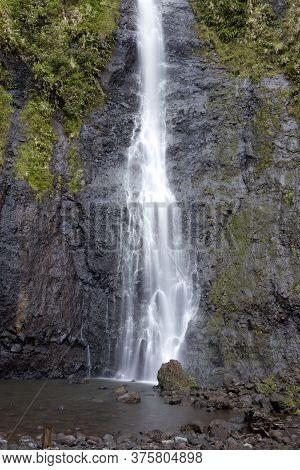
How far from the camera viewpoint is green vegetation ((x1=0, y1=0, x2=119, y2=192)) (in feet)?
55.2

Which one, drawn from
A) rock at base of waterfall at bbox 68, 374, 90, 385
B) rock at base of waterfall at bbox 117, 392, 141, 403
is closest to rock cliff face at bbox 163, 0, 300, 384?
rock at base of waterfall at bbox 117, 392, 141, 403

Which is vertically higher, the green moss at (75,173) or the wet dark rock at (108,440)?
the green moss at (75,173)

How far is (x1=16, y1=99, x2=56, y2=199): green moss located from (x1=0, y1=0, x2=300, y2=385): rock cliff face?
1.06 feet

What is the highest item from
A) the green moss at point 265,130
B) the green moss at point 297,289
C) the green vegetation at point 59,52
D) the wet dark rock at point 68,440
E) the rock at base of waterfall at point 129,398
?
the green vegetation at point 59,52

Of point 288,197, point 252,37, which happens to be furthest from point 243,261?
point 252,37

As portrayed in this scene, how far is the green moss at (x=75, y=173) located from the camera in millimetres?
15859

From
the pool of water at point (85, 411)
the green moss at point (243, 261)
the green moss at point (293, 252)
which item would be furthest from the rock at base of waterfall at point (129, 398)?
the green moss at point (293, 252)

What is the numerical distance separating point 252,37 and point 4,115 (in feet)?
37.6

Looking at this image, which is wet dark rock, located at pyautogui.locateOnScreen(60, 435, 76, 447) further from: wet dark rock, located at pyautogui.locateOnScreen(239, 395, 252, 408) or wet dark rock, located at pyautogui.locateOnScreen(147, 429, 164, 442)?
wet dark rock, located at pyautogui.locateOnScreen(239, 395, 252, 408)

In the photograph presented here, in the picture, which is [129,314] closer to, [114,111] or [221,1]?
[114,111]

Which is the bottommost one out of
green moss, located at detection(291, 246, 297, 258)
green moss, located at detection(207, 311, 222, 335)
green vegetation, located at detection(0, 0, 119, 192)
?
green moss, located at detection(207, 311, 222, 335)

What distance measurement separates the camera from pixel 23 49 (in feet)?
56.6

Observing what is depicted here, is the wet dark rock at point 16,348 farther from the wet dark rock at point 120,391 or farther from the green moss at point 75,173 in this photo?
the green moss at point 75,173

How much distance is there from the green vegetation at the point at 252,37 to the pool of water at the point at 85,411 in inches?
471
